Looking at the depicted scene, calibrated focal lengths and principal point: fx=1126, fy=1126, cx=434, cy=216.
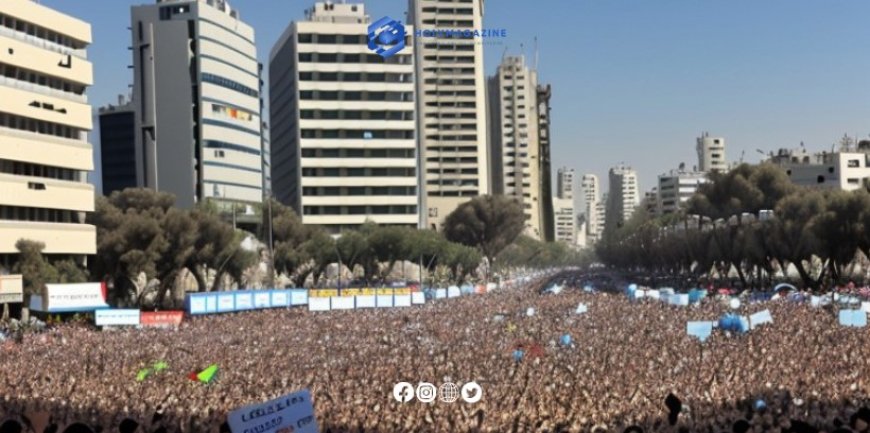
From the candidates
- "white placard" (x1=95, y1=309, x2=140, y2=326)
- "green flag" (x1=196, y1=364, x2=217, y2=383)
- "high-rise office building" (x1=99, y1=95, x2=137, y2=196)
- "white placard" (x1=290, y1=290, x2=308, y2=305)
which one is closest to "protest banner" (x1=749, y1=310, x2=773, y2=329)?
"green flag" (x1=196, y1=364, x2=217, y2=383)

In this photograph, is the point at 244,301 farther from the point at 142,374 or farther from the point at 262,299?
the point at 142,374

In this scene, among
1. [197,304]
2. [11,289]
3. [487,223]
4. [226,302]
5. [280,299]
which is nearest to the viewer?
[11,289]

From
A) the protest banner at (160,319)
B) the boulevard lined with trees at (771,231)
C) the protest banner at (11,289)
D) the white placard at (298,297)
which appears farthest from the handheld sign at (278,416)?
the boulevard lined with trees at (771,231)

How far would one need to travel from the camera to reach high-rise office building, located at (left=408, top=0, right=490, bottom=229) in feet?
575

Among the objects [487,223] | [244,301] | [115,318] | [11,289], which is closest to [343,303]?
[244,301]

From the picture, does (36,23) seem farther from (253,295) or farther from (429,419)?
(429,419)

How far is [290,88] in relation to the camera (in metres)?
133

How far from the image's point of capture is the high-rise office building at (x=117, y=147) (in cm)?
14150

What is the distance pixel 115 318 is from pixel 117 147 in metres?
102

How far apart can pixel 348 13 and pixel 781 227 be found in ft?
266

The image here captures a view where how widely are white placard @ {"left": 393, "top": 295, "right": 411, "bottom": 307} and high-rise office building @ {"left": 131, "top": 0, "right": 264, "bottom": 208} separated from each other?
49.6 m

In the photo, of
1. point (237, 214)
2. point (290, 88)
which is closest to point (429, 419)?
point (237, 214)

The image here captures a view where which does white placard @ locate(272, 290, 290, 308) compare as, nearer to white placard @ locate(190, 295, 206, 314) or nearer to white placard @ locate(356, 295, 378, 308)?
white placard @ locate(356, 295, 378, 308)

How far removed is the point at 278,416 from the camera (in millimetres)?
12688
